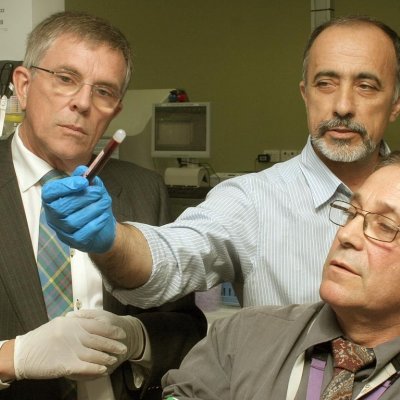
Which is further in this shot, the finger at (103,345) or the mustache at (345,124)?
the mustache at (345,124)

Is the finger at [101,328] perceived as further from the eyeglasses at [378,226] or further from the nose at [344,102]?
the nose at [344,102]

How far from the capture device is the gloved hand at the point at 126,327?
60.9 inches

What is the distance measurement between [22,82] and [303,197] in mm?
817

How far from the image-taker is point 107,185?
176 cm

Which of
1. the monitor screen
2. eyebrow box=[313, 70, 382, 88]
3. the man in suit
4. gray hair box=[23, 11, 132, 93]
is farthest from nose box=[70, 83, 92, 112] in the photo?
the monitor screen

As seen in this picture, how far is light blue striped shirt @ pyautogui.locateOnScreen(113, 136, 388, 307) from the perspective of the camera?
155 cm

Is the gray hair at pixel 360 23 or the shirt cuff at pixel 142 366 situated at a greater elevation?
the gray hair at pixel 360 23

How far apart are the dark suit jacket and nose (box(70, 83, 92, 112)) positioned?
0.73 ft

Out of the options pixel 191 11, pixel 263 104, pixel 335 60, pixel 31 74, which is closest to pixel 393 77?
pixel 335 60

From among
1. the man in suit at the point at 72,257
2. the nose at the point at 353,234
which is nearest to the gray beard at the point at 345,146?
the nose at the point at 353,234

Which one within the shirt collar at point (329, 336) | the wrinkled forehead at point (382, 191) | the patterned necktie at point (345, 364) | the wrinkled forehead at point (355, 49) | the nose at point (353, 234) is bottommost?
Answer: the patterned necktie at point (345, 364)

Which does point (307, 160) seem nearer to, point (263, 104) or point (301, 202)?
point (301, 202)

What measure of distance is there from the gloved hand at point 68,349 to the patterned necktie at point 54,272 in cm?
7

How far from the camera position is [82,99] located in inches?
64.0
